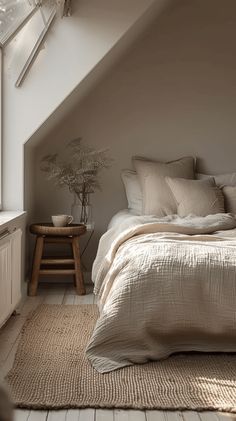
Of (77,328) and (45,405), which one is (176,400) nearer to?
(45,405)

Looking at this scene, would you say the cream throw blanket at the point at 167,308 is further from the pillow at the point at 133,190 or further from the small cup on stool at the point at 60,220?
the pillow at the point at 133,190

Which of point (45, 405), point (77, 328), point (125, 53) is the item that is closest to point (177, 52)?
point (125, 53)

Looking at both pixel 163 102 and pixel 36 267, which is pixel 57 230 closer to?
pixel 36 267

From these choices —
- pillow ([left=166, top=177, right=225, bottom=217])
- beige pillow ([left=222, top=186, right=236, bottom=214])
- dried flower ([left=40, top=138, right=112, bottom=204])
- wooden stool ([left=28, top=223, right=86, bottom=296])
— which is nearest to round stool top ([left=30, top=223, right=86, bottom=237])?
wooden stool ([left=28, top=223, right=86, bottom=296])

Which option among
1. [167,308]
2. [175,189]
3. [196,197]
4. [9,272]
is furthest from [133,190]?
[167,308]

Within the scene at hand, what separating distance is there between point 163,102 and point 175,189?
0.94 m

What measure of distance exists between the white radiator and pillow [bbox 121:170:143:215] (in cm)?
134

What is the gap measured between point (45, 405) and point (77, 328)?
1181mm

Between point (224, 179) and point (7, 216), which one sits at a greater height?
point (224, 179)

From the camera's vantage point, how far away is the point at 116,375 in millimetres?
2631

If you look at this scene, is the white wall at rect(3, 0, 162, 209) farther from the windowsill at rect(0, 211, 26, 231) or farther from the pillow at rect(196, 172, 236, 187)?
the pillow at rect(196, 172, 236, 187)

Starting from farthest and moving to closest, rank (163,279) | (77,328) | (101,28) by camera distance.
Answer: (101,28), (77,328), (163,279)

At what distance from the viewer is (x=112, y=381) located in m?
2.56

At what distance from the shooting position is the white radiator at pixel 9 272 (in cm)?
319
